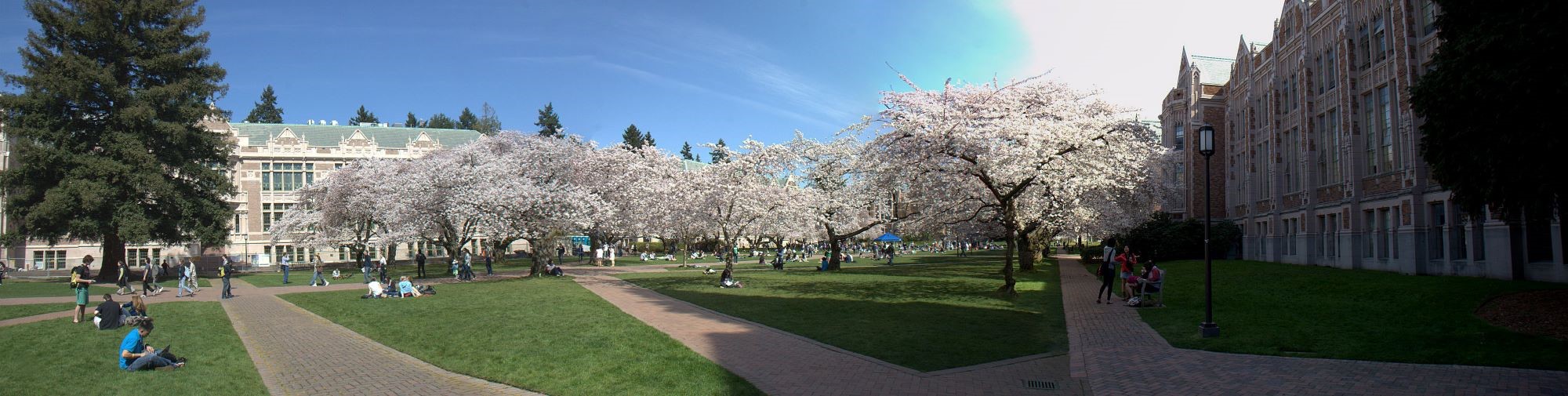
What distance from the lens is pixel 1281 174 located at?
37.1 metres

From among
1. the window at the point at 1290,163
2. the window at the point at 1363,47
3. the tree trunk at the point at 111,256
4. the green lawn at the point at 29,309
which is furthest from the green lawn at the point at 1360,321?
the tree trunk at the point at 111,256

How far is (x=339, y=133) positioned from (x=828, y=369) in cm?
8535

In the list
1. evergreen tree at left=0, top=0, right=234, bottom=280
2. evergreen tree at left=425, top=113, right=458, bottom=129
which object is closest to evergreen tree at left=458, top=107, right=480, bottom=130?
evergreen tree at left=425, top=113, right=458, bottom=129

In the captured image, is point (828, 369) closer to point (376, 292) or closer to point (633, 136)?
point (376, 292)

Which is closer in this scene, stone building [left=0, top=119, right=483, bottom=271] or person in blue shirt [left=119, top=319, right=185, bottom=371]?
person in blue shirt [left=119, top=319, right=185, bottom=371]

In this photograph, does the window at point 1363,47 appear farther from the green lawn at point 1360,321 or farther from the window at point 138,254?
the window at point 138,254

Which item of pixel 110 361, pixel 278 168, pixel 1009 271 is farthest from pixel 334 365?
pixel 278 168

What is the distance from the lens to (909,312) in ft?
59.1

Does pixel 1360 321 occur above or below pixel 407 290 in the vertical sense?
below

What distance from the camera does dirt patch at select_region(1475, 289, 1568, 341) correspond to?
12.2 meters

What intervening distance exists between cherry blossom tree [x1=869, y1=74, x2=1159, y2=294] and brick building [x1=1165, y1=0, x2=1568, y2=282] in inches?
339

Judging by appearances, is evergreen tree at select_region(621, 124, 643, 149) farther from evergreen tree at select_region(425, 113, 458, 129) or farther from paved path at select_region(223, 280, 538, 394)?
paved path at select_region(223, 280, 538, 394)

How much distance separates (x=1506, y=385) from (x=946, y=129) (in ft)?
44.1

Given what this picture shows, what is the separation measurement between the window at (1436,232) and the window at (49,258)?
85.1m
